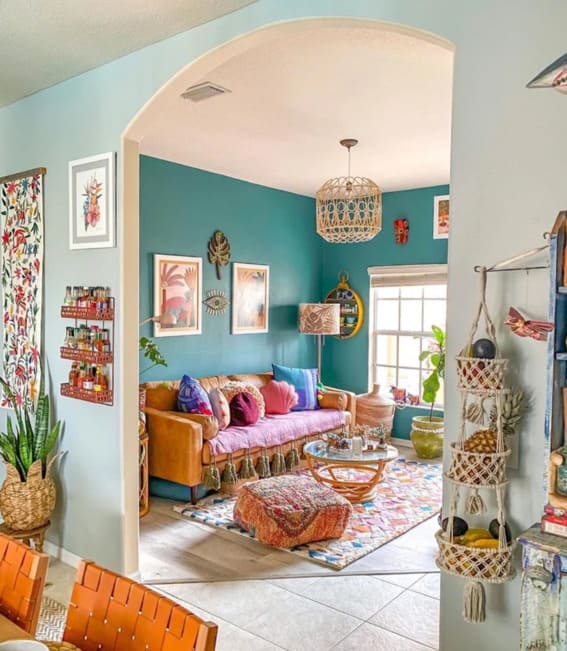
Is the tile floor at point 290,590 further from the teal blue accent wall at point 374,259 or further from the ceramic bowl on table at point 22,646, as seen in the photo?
the teal blue accent wall at point 374,259

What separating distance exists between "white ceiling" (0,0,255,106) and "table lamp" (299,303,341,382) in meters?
3.76

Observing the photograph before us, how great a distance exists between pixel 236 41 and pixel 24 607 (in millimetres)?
2164

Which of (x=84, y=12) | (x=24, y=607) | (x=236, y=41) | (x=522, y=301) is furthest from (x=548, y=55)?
(x=24, y=607)

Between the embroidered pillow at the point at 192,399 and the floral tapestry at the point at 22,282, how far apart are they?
150cm

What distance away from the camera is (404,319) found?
654cm

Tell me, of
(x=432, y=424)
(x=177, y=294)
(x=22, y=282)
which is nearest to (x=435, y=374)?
(x=432, y=424)

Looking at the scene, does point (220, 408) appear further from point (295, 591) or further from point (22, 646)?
point (22, 646)

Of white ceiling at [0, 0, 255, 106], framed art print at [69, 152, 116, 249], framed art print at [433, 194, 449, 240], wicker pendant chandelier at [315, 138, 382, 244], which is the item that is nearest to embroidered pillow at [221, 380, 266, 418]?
wicker pendant chandelier at [315, 138, 382, 244]

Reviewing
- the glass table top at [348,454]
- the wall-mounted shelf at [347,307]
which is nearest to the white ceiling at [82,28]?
the glass table top at [348,454]

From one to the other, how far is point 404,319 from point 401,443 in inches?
55.2

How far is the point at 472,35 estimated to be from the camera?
183cm

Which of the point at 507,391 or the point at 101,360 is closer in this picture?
the point at 507,391

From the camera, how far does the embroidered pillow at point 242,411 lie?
5055mm

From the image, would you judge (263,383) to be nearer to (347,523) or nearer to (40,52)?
(347,523)
